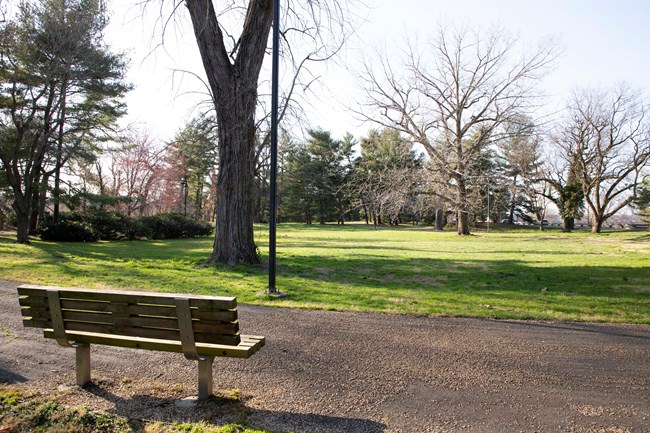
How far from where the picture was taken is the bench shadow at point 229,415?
305cm

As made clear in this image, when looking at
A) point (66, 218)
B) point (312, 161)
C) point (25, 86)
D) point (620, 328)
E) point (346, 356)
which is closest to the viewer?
point (346, 356)

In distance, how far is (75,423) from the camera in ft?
10.0

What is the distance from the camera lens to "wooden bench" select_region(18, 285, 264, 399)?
3.19m

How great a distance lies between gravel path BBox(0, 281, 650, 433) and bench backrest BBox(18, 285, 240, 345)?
1.88 feet

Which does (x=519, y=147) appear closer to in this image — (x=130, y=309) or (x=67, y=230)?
(x=67, y=230)

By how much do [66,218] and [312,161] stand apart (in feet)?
129

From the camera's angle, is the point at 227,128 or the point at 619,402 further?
the point at 227,128

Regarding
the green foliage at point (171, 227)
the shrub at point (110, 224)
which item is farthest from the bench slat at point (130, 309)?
the green foliage at point (171, 227)

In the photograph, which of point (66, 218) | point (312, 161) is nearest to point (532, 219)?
point (312, 161)

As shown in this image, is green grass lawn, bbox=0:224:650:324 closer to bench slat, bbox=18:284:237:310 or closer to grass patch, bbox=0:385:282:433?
bench slat, bbox=18:284:237:310

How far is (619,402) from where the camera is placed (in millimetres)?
3500

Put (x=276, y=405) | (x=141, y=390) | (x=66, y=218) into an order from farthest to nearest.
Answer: (x=66, y=218) → (x=141, y=390) → (x=276, y=405)

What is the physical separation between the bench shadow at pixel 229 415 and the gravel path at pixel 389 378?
0.01m

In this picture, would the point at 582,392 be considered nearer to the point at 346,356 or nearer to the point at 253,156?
the point at 346,356
